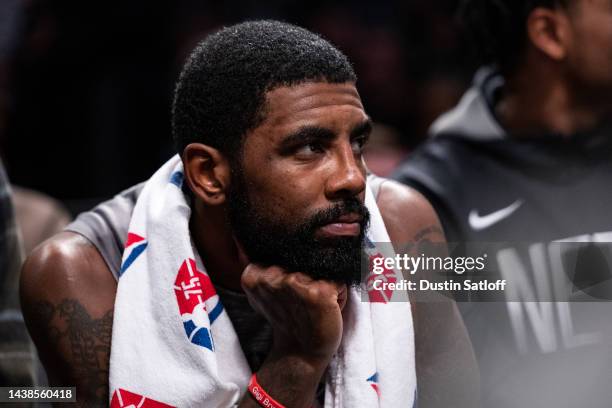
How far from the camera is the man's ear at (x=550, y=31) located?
2.99 meters

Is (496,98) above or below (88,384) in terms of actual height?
above

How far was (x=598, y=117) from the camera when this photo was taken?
3.01m

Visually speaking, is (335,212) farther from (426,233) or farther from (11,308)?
(11,308)

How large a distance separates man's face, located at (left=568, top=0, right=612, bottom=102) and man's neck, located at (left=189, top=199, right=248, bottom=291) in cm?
137

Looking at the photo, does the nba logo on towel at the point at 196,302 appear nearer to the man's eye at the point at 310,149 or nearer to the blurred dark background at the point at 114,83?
the man's eye at the point at 310,149

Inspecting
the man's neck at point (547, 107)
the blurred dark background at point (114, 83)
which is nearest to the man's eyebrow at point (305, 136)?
the man's neck at point (547, 107)

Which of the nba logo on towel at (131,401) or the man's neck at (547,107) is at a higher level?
the man's neck at (547,107)

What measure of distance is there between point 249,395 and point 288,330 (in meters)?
0.17

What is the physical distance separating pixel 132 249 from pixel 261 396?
Result: 1.61ft

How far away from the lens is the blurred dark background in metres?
4.74

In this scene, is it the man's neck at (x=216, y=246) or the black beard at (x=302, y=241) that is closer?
the black beard at (x=302, y=241)

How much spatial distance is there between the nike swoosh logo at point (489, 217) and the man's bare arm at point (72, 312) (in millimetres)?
1192

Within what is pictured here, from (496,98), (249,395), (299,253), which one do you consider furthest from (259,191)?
(496,98)

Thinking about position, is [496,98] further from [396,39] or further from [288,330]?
[396,39]
